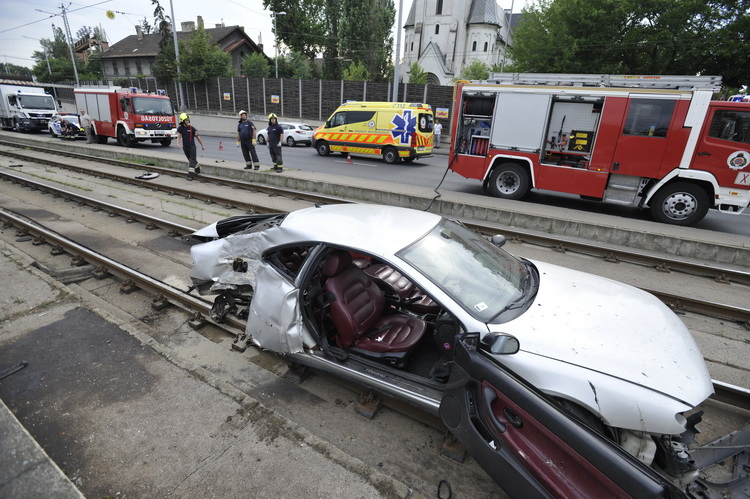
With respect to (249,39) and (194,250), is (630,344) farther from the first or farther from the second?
(249,39)

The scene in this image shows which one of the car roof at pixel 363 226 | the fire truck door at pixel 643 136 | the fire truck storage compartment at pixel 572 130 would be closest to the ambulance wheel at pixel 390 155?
the fire truck storage compartment at pixel 572 130

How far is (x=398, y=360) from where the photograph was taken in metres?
3.09

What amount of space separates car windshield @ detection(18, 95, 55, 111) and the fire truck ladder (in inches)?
1282

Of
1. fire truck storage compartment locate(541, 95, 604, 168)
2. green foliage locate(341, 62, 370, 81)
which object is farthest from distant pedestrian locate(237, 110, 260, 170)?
green foliage locate(341, 62, 370, 81)

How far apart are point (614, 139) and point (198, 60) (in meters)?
34.0

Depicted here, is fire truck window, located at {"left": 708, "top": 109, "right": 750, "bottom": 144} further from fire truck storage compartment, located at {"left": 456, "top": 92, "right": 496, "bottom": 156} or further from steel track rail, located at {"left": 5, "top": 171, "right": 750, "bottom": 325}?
fire truck storage compartment, located at {"left": 456, "top": 92, "right": 496, "bottom": 156}

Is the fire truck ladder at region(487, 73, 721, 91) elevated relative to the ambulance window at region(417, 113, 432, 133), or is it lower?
elevated

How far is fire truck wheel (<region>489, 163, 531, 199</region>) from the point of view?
35.0 ft

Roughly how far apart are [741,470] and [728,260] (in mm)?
6309

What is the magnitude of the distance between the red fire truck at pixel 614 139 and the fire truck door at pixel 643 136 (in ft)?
0.06

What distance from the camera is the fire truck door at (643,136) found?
335 inches

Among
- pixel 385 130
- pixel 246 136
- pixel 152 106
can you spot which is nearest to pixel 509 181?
pixel 385 130

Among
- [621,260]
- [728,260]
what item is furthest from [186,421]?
[728,260]

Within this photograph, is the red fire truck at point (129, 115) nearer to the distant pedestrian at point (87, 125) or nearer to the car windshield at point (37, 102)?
the distant pedestrian at point (87, 125)
